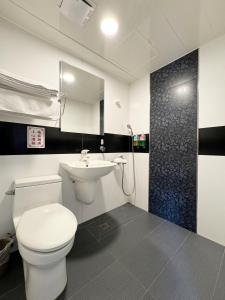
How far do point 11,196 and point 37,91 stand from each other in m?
0.98

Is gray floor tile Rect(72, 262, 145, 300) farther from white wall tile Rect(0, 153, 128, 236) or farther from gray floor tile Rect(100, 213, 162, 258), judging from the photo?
white wall tile Rect(0, 153, 128, 236)

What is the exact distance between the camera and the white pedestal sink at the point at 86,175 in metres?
1.25

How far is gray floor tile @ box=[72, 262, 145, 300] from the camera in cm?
88

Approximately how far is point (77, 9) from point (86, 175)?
4.53 feet

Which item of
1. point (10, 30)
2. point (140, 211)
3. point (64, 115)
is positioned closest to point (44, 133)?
point (64, 115)

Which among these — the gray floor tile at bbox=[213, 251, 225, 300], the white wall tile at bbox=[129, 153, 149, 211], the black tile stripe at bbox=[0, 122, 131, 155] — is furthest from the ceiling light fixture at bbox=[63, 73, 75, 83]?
the gray floor tile at bbox=[213, 251, 225, 300]

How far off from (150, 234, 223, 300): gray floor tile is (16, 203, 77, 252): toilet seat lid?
73 centimetres

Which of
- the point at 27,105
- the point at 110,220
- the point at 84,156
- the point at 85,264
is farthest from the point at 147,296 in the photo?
the point at 27,105

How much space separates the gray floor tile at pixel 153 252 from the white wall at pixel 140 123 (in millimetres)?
545

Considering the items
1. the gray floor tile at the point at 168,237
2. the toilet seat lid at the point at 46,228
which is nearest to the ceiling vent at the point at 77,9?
the toilet seat lid at the point at 46,228

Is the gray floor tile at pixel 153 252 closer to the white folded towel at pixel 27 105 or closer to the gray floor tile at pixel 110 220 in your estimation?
the gray floor tile at pixel 110 220

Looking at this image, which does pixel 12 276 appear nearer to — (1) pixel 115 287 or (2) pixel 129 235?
(1) pixel 115 287

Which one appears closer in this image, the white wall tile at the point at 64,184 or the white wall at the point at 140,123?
the white wall tile at the point at 64,184

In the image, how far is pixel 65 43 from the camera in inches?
55.8
